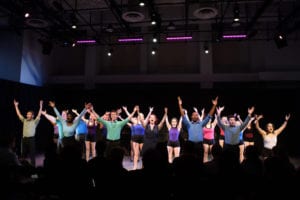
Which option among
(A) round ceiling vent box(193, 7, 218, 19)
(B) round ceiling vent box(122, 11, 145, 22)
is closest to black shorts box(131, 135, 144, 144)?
(B) round ceiling vent box(122, 11, 145, 22)

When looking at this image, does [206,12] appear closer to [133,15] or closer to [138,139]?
[133,15]

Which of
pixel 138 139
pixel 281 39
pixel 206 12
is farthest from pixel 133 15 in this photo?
pixel 281 39

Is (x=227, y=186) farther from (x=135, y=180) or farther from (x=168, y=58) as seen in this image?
(x=168, y=58)

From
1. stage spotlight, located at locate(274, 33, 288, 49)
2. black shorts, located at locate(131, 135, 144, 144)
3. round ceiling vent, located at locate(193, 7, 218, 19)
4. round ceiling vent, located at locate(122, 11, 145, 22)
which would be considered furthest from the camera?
stage spotlight, located at locate(274, 33, 288, 49)

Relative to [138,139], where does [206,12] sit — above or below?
above

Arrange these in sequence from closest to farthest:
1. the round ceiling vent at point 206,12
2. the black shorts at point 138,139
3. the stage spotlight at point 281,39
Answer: the round ceiling vent at point 206,12 < the black shorts at point 138,139 < the stage spotlight at point 281,39

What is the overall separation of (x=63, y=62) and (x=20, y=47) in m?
2.85

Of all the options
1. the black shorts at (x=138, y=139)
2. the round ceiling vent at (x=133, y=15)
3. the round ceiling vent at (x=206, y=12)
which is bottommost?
the black shorts at (x=138, y=139)

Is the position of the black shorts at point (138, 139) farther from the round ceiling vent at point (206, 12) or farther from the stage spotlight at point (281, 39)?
the stage spotlight at point (281, 39)

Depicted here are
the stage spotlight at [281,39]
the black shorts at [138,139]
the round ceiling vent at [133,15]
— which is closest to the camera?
the round ceiling vent at [133,15]

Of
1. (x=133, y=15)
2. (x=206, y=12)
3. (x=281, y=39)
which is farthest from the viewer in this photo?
(x=281, y=39)

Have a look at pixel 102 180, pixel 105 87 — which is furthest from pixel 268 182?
pixel 105 87

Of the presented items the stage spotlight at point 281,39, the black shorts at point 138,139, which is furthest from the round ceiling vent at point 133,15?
the stage spotlight at point 281,39

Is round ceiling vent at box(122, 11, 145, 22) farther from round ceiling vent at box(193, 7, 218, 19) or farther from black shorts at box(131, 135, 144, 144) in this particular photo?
black shorts at box(131, 135, 144, 144)
